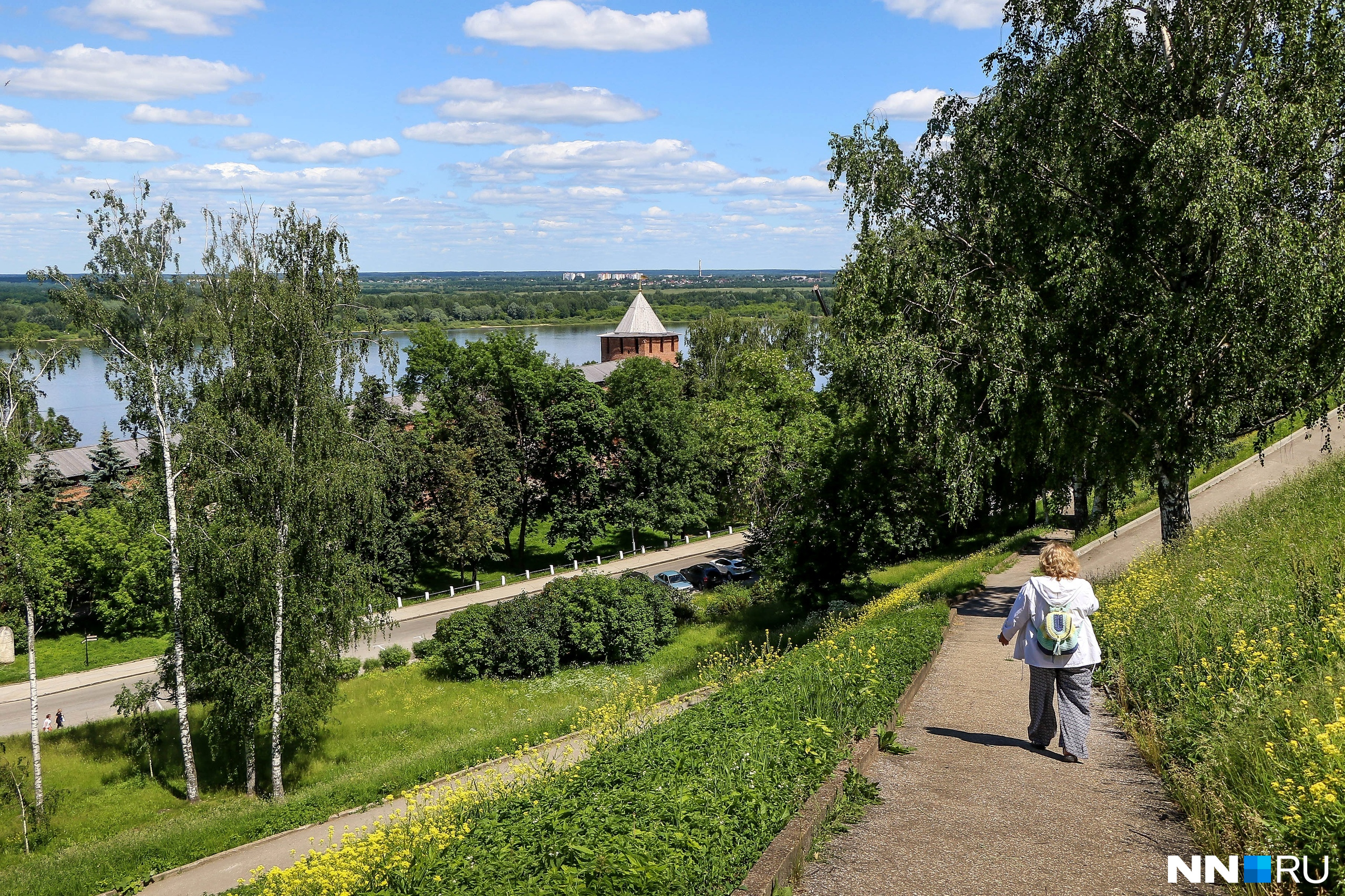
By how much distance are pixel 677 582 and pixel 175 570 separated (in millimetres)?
19550

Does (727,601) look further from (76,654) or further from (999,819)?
(999,819)

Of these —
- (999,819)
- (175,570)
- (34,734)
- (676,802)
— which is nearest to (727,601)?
(175,570)

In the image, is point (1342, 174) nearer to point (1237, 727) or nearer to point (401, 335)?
point (1237, 727)

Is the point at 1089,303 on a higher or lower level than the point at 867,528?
higher

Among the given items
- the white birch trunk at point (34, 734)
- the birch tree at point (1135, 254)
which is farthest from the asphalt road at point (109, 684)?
the birch tree at point (1135, 254)

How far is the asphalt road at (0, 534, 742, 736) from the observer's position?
2559 centimetres

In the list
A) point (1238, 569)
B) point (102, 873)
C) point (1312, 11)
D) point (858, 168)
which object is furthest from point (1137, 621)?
point (102, 873)

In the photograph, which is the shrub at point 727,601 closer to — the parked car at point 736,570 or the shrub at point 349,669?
the parked car at point 736,570

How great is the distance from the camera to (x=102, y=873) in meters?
13.2

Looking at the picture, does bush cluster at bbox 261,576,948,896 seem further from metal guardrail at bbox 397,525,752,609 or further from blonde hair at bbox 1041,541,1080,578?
metal guardrail at bbox 397,525,752,609

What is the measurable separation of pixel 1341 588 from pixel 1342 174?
8.78 m

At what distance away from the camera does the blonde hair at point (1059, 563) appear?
665cm

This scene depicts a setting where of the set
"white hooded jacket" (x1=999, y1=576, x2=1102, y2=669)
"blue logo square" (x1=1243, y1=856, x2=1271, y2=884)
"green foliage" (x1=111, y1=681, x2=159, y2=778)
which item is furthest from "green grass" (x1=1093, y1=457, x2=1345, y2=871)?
"green foliage" (x1=111, y1=681, x2=159, y2=778)

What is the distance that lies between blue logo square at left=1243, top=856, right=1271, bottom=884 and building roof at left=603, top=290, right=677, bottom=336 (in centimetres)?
7677
